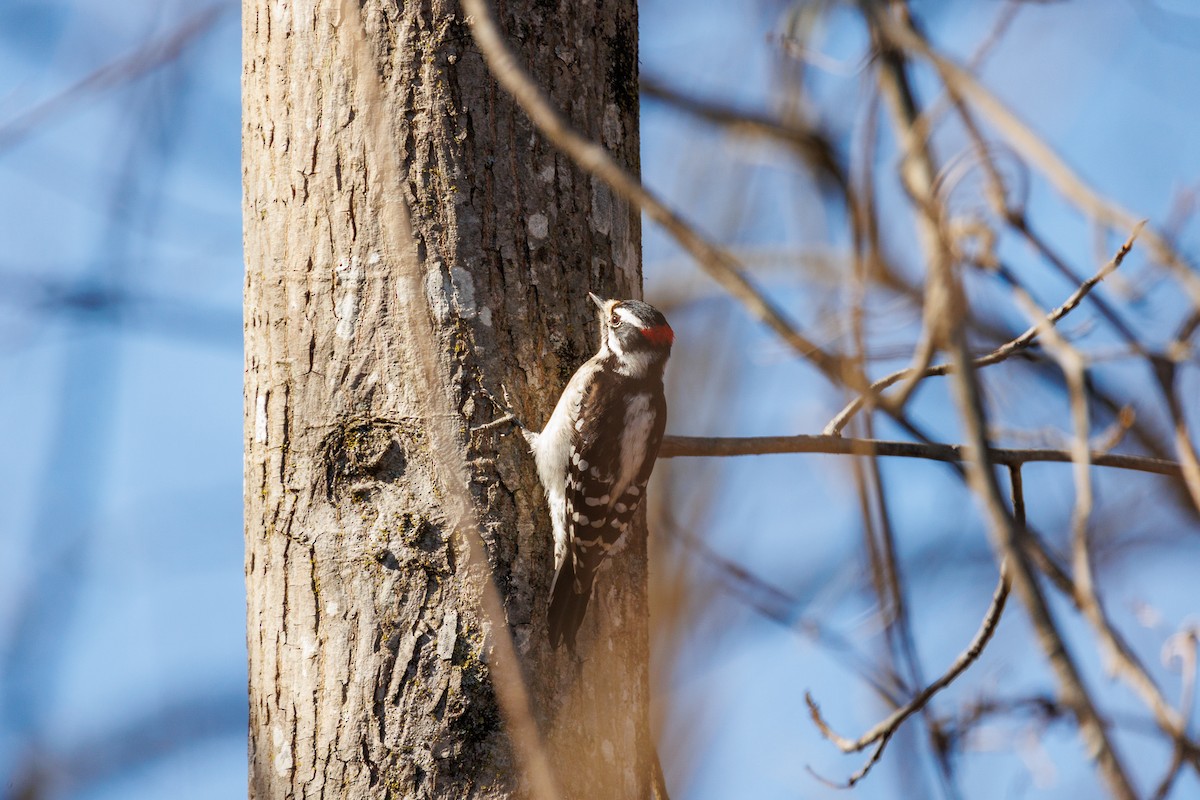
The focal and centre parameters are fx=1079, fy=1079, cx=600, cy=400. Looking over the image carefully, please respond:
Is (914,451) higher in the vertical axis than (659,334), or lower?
lower

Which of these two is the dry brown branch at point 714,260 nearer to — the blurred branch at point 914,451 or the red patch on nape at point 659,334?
the blurred branch at point 914,451

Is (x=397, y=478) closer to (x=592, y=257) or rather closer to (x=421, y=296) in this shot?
(x=421, y=296)

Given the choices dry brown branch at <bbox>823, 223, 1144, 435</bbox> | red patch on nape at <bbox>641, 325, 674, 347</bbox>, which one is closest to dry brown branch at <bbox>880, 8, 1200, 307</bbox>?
dry brown branch at <bbox>823, 223, 1144, 435</bbox>

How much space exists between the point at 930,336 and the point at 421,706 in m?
1.70

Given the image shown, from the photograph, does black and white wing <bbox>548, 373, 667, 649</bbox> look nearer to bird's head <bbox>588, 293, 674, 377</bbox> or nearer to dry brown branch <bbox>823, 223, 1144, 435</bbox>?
bird's head <bbox>588, 293, 674, 377</bbox>

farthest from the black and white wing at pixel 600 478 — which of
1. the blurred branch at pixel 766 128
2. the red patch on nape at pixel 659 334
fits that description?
the blurred branch at pixel 766 128

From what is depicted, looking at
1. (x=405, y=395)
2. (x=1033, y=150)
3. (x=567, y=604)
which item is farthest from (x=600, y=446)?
(x=1033, y=150)

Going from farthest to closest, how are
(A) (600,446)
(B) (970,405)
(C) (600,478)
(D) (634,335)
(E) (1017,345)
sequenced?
(D) (634,335) < (A) (600,446) < (C) (600,478) < (E) (1017,345) < (B) (970,405)

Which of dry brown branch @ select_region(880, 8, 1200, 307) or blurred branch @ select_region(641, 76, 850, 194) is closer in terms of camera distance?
dry brown branch @ select_region(880, 8, 1200, 307)

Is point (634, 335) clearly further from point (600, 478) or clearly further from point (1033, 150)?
point (1033, 150)

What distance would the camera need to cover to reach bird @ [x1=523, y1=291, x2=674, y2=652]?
9.37ft

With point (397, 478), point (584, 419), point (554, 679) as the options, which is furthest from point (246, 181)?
point (554, 679)

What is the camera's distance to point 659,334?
13.4 feet

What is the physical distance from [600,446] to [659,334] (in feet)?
2.02
